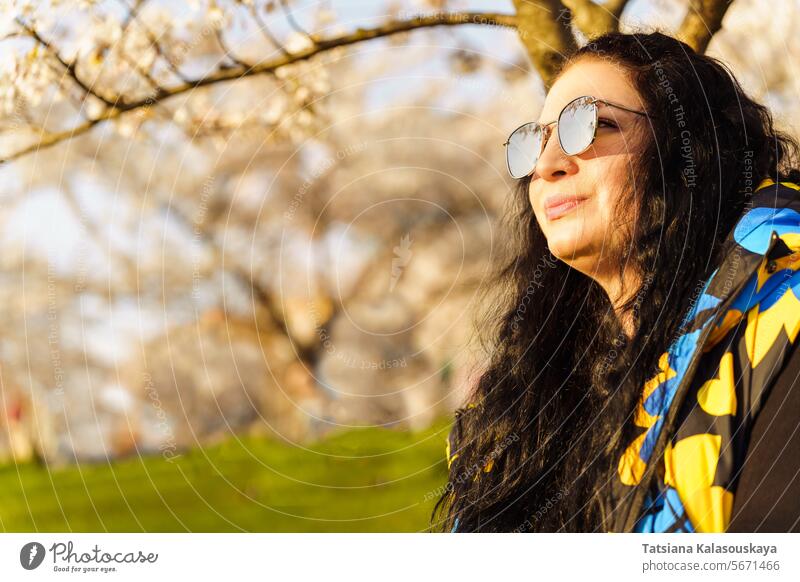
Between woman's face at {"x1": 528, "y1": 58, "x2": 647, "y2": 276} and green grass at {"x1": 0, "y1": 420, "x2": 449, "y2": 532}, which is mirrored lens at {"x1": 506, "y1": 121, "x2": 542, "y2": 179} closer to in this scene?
woman's face at {"x1": 528, "y1": 58, "x2": 647, "y2": 276}

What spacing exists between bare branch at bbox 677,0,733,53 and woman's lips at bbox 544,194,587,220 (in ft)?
1.41

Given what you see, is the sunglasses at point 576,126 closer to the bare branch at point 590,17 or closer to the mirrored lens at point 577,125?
the mirrored lens at point 577,125

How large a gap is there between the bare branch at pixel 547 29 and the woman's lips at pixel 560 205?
353 millimetres

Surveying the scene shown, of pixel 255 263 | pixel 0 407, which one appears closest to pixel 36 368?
pixel 0 407

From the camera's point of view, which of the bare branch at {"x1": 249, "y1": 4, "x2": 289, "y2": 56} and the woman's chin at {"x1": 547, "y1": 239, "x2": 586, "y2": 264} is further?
the bare branch at {"x1": 249, "y1": 4, "x2": 289, "y2": 56}

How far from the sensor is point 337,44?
1.24m

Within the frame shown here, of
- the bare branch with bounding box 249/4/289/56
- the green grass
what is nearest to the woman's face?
the bare branch with bounding box 249/4/289/56

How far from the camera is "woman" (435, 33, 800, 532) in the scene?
719mm

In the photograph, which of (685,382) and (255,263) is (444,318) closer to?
(255,263)

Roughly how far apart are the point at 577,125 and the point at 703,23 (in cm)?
43

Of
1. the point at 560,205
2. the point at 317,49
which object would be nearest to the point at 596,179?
the point at 560,205

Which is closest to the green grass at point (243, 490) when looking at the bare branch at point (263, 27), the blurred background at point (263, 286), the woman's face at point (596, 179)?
the blurred background at point (263, 286)
